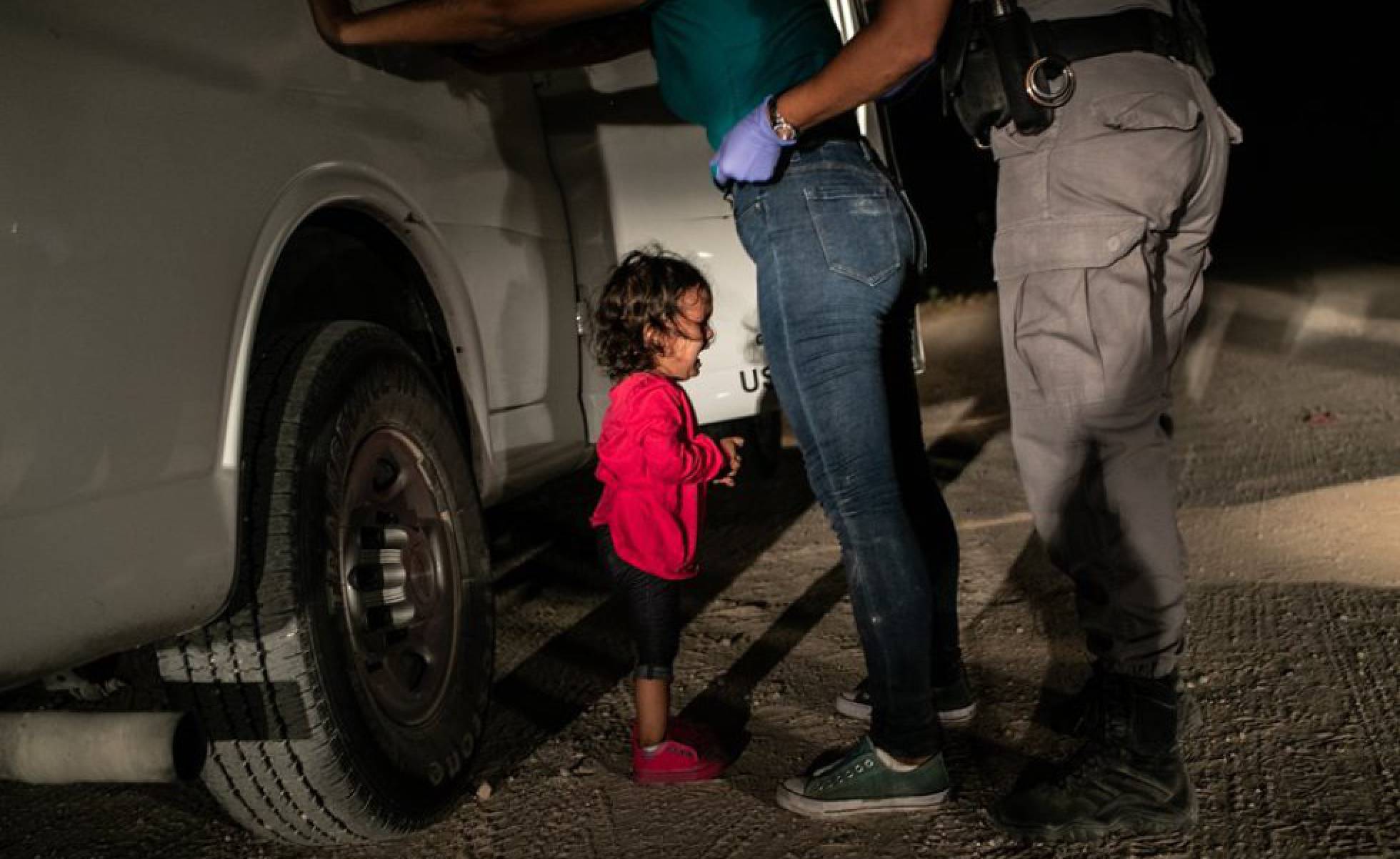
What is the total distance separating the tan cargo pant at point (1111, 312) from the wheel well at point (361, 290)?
1.25m

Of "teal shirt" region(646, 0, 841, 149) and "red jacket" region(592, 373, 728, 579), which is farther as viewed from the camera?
"red jacket" region(592, 373, 728, 579)

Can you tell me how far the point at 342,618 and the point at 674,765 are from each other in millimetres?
775

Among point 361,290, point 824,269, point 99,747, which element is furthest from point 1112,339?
point 99,747

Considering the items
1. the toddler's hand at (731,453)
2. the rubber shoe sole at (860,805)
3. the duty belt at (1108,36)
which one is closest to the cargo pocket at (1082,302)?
the duty belt at (1108,36)

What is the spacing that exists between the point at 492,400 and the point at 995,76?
4.39 ft

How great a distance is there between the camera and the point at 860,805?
2.27 m

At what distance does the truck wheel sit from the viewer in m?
2.02

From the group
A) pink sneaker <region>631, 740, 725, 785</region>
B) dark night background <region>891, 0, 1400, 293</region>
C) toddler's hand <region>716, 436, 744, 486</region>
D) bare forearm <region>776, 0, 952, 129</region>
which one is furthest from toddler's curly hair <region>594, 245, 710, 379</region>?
dark night background <region>891, 0, 1400, 293</region>

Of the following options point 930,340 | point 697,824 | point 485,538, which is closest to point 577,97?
point 485,538

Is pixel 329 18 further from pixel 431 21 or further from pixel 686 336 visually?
pixel 686 336

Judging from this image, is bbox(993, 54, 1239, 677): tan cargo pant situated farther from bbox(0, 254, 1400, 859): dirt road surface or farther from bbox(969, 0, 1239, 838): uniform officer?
bbox(0, 254, 1400, 859): dirt road surface

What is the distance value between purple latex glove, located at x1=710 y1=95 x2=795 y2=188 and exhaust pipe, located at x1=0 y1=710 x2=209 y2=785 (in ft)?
4.07

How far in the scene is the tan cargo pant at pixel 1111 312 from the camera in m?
2.06

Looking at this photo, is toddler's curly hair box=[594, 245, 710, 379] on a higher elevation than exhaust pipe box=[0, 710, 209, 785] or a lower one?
higher
